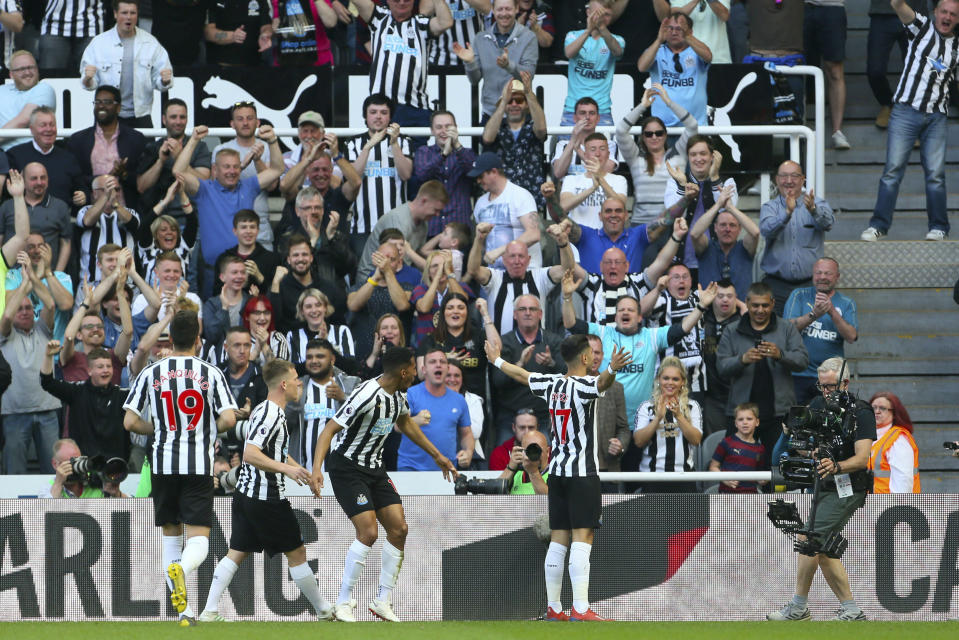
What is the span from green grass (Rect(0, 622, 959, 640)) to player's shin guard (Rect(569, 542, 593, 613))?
1.60 feet

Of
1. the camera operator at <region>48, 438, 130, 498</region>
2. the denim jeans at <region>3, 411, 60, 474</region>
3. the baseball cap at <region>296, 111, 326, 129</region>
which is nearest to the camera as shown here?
the camera operator at <region>48, 438, 130, 498</region>

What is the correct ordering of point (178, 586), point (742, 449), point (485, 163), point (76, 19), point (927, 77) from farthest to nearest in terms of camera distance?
point (76, 19), point (927, 77), point (485, 163), point (742, 449), point (178, 586)

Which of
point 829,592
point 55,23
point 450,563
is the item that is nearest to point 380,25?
point 55,23

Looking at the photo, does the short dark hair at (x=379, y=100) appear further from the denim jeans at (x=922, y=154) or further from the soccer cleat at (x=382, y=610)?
the soccer cleat at (x=382, y=610)

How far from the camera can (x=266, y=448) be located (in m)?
10.2

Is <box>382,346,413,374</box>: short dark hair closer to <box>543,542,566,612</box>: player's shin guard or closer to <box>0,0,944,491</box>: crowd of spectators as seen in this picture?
<box>543,542,566,612</box>: player's shin guard

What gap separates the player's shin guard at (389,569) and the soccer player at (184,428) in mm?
1183

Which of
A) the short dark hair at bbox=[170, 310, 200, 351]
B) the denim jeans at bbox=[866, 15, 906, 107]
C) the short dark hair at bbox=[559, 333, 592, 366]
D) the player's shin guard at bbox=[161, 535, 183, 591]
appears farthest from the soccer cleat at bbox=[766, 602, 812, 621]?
the denim jeans at bbox=[866, 15, 906, 107]

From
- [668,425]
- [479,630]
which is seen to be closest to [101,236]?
[668,425]

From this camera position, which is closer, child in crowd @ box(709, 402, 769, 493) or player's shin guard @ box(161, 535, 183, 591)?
player's shin guard @ box(161, 535, 183, 591)

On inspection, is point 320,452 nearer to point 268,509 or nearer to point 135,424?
point 268,509

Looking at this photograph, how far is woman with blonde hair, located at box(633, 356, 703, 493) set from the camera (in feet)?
41.2

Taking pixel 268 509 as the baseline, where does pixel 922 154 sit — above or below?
above

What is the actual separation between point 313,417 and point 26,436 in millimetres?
2682
